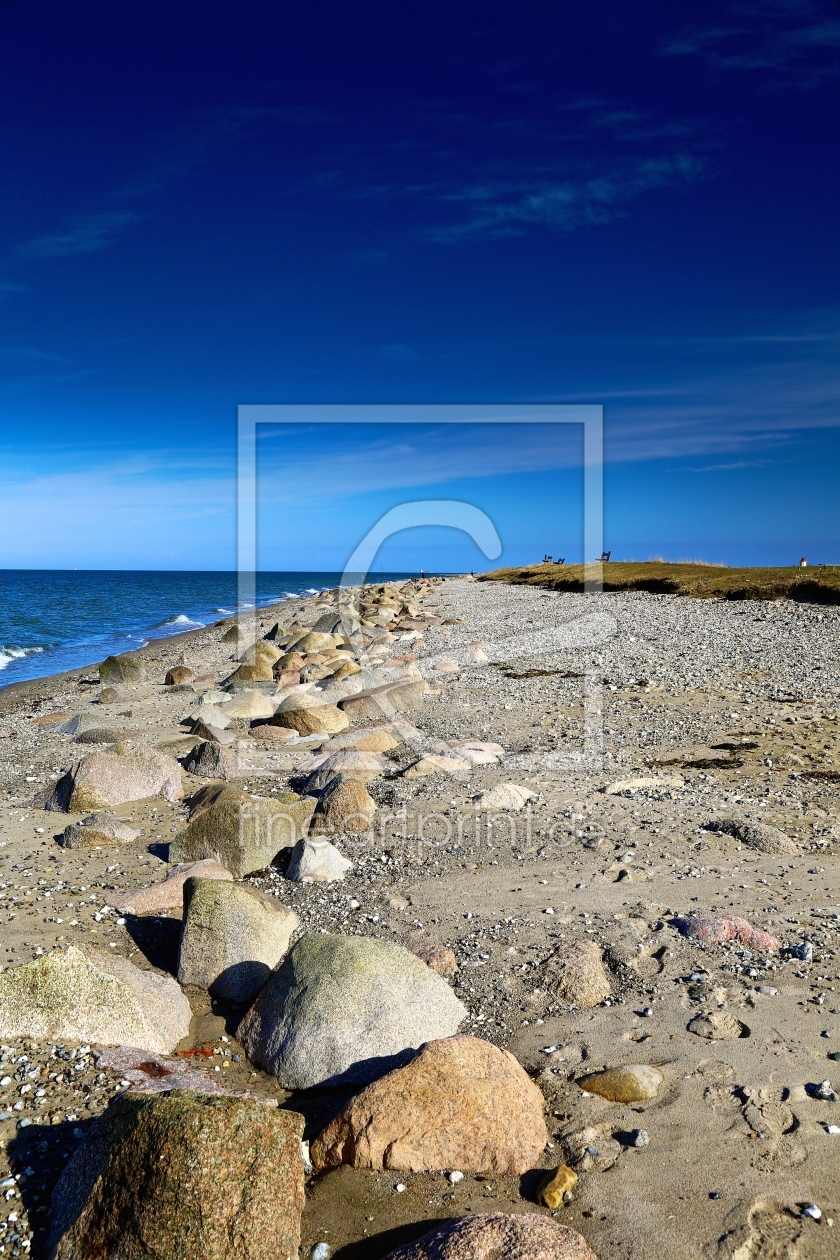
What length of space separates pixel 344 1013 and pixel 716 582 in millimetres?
33397

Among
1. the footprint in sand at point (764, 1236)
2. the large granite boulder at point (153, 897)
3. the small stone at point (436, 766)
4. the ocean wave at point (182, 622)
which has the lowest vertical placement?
the footprint in sand at point (764, 1236)

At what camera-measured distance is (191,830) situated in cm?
705

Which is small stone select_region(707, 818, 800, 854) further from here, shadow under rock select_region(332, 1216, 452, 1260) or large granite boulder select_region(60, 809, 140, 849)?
large granite boulder select_region(60, 809, 140, 849)

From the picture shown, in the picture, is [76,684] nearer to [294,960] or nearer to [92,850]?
[92,850]

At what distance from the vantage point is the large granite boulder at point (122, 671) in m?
18.4

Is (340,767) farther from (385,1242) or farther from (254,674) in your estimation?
(254,674)

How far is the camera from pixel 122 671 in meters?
18.5

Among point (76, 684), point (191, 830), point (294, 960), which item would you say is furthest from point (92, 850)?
point (76, 684)

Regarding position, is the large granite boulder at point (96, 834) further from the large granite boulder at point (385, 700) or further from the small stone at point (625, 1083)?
the large granite boulder at point (385, 700)

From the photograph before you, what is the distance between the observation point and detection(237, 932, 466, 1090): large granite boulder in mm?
4148

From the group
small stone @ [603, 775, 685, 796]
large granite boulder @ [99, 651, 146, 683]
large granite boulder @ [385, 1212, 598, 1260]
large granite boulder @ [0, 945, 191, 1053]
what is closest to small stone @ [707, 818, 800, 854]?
small stone @ [603, 775, 685, 796]

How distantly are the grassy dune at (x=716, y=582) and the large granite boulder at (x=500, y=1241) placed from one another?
86.5ft

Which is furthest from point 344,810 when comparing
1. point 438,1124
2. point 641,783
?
point 438,1124

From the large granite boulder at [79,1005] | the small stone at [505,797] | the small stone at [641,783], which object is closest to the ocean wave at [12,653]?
the small stone at [505,797]
